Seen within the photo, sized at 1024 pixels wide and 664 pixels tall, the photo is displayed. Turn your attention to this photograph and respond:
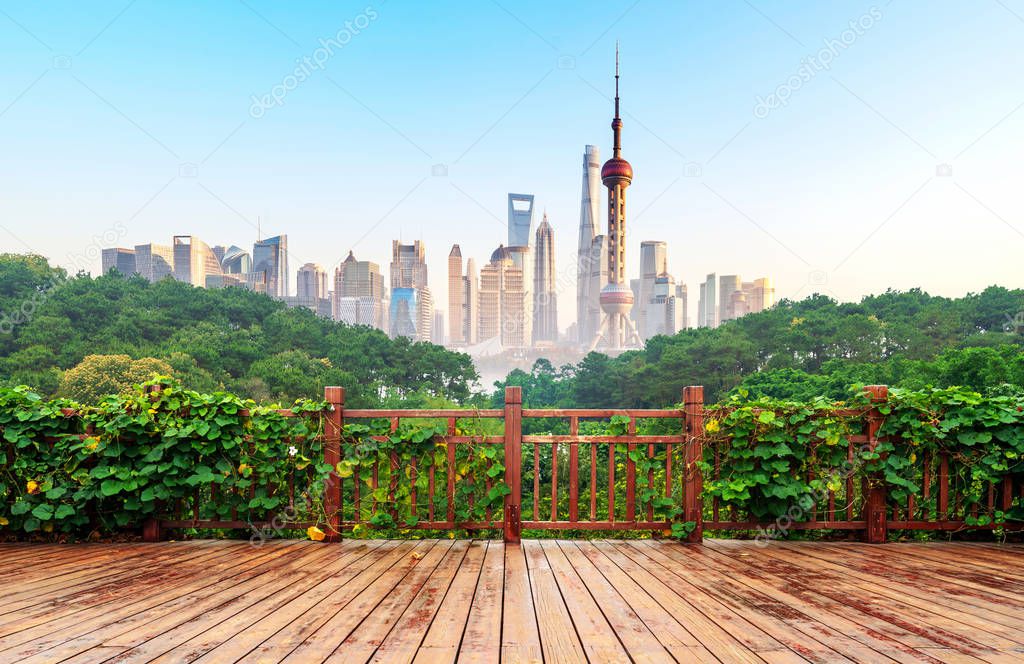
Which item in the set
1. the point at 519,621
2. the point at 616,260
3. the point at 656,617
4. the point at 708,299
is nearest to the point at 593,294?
the point at 708,299

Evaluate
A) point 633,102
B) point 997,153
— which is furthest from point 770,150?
point 633,102

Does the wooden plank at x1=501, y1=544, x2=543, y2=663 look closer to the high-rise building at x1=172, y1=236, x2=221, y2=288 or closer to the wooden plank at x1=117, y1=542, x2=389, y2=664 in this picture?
the wooden plank at x1=117, y1=542, x2=389, y2=664

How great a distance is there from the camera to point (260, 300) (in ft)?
139

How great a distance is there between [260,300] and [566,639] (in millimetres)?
44987

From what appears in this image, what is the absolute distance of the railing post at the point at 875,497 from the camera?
352cm

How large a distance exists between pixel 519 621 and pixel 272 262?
78.7 metres

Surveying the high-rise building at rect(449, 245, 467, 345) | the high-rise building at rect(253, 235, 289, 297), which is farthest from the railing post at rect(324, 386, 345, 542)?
the high-rise building at rect(449, 245, 467, 345)

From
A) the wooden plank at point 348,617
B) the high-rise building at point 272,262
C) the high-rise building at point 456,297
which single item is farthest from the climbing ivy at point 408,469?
the high-rise building at point 456,297

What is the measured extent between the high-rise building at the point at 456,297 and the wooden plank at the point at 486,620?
377ft

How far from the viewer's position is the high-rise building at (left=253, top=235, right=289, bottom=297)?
7281 centimetres

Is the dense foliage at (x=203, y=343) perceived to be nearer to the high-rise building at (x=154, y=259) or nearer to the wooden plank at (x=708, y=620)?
the high-rise building at (x=154, y=259)

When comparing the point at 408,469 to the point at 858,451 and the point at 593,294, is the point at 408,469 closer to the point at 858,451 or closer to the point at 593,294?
the point at 858,451

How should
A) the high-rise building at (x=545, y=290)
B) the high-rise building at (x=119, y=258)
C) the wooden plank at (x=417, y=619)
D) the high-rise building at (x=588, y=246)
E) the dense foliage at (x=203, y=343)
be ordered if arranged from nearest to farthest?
the wooden plank at (x=417, y=619) < the dense foliage at (x=203, y=343) < the high-rise building at (x=119, y=258) < the high-rise building at (x=588, y=246) < the high-rise building at (x=545, y=290)

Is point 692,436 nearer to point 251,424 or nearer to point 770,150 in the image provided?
point 251,424
